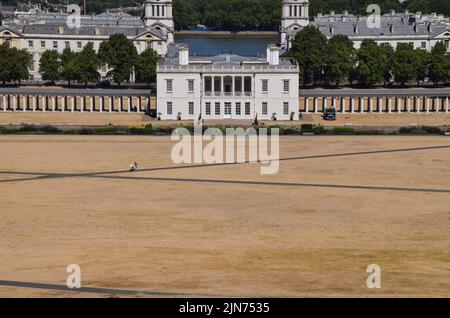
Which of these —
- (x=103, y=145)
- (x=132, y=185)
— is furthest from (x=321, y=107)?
(x=132, y=185)

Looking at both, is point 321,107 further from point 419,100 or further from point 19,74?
point 19,74

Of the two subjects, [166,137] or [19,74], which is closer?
[166,137]

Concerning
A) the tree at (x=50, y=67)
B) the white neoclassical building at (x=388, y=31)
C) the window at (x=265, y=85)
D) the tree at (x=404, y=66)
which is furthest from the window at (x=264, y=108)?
the white neoclassical building at (x=388, y=31)

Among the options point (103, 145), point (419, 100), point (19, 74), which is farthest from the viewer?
point (19, 74)

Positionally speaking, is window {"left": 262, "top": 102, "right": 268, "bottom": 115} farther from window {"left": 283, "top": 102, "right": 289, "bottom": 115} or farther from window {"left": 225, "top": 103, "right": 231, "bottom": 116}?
window {"left": 225, "top": 103, "right": 231, "bottom": 116}

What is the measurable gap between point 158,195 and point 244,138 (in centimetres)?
2537

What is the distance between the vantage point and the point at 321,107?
366 ft

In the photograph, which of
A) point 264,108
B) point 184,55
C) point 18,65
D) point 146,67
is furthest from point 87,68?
point 264,108

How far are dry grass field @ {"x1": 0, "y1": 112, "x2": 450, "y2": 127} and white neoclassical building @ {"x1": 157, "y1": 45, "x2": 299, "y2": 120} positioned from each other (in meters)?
2.08

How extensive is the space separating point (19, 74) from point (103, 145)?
40.3 meters

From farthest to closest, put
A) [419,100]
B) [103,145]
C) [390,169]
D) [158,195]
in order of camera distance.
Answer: [419,100]
[103,145]
[390,169]
[158,195]

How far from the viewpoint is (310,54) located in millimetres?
120562
